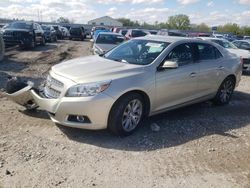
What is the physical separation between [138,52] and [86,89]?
1721 millimetres

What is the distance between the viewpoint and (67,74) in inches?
223

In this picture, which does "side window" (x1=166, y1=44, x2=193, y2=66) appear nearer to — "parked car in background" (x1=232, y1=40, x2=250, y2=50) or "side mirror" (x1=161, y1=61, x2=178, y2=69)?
"side mirror" (x1=161, y1=61, x2=178, y2=69)

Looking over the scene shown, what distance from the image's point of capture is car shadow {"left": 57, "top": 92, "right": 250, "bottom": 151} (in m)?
5.48

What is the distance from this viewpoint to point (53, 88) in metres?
5.73

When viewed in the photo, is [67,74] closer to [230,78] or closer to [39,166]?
[39,166]

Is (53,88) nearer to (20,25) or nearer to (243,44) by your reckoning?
(243,44)

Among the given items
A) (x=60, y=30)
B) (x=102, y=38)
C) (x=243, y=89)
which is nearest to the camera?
(x=243, y=89)

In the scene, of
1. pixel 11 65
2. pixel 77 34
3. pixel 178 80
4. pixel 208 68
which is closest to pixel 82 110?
pixel 178 80

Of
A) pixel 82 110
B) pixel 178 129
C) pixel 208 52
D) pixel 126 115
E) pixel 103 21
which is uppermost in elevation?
pixel 103 21

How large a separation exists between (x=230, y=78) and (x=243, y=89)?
9.38 ft

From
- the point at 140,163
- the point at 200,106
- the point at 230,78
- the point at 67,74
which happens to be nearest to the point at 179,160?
the point at 140,163

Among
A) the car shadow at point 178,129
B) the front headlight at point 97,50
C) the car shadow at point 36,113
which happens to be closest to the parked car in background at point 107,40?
the front headlight at point 97,50

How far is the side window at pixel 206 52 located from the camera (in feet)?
24.0

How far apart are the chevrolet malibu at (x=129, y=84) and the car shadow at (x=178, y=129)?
0.81ft
